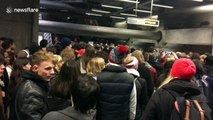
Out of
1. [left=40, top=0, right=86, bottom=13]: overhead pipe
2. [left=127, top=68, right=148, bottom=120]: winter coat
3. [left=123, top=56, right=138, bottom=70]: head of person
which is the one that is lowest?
[left=127, top=68, right=148, bottom=120]: winter coat

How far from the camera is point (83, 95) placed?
1.67 meters

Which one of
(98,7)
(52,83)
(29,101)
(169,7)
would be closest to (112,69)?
(52,83)

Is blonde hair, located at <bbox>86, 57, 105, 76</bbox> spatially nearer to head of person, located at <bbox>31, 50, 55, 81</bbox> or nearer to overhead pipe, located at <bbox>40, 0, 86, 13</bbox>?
head of person, located at <bbox>31, 50, 55, 81</bbox>

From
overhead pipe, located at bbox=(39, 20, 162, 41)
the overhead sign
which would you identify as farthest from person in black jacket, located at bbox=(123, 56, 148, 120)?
overhead pipe, located at bbox=(39, 20, 162, 41)

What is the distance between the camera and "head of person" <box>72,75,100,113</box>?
167 centimetres

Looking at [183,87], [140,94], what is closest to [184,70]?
[183,87]

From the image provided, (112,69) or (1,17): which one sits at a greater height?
(1,17)

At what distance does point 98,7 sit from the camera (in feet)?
50.3

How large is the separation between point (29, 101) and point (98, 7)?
13303 millimetres

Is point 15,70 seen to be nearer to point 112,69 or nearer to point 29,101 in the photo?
point 112,69

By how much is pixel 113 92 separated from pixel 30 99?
112 cm

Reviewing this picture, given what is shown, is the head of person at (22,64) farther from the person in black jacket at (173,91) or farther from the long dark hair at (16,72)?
the person in black jacket at (173,91)

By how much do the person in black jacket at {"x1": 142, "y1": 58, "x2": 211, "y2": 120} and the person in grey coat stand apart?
106cm

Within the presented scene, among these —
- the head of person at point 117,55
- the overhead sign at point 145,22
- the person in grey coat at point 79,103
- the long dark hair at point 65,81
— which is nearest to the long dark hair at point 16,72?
the head of person at point 117,55
